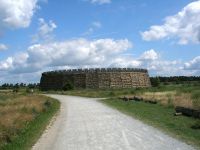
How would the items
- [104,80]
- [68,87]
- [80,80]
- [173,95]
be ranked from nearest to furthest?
[173,95]
[68,87]
[104,80]
[80,80]

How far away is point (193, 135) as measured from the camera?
548 inches

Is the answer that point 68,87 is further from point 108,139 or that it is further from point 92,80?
point 108,139

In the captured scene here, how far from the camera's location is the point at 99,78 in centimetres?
10281

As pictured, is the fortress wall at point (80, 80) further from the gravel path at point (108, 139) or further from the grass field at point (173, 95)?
the gravel path at point (108, 139)

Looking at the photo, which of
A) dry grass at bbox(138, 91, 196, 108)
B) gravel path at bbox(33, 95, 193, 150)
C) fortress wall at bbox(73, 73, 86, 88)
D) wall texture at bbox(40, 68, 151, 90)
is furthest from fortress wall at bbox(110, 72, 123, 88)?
gravel path at bbox(33, 95, 193, 150)

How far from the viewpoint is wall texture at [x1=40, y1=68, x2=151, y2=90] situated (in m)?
102

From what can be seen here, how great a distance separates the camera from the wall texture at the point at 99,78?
336 feet

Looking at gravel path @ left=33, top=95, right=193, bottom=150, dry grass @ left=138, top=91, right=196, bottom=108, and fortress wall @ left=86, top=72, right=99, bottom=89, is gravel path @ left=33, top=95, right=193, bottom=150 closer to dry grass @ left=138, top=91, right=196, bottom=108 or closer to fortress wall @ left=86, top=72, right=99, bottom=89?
dry grass @ left=138, top=91, right=196, bottom=108

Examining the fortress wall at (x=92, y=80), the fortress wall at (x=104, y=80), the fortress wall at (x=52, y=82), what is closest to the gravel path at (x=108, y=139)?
the fortress wall at (x=104, y=80)

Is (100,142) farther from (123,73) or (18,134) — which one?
(123,73)

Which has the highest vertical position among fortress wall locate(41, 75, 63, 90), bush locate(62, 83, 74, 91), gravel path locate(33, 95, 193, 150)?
fortress wall locate(41, 75, 63, 90)

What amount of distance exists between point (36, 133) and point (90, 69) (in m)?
89.8

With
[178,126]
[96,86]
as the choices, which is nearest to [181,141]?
[178,126]

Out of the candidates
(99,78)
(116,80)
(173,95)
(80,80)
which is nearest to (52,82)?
(80,80)
